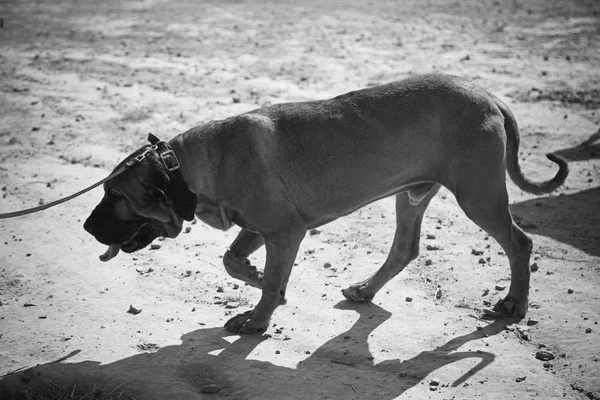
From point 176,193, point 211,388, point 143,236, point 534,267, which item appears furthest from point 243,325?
point 534,267

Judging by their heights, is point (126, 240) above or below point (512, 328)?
above

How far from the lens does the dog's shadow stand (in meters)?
5.04

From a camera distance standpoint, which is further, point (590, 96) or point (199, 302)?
point (590, 96)

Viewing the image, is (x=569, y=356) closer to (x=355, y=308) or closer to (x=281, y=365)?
(x=355, y=308)

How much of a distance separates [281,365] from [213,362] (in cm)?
52

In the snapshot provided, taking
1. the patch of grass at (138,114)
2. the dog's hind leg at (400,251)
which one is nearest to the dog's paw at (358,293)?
the dog's hind leg at (400,251)

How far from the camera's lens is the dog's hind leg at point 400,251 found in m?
6.30

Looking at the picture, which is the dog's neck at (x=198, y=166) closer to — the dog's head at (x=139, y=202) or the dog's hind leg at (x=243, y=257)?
the dog's head at (x=139, y=202)

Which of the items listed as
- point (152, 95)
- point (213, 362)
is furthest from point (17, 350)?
point (152, 95)

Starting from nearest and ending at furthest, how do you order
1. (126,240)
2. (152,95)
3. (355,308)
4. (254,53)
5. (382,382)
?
(382,382), (126,240), (355,308), (152,95), (254,53)

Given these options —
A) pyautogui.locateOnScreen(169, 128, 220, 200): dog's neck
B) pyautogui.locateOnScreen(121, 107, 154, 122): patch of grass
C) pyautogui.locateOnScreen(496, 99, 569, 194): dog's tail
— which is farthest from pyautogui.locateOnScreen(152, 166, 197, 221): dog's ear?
pyautogui.locateOnScreen(121, 107, 154, 122): patch of grass

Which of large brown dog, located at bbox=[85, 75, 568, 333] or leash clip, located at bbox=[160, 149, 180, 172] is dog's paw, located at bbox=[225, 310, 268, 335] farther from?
leash clip, located at bbox=[160, 149, 180, 172]

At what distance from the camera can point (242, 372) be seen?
525 centimetres

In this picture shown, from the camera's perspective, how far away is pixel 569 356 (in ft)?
17.6
